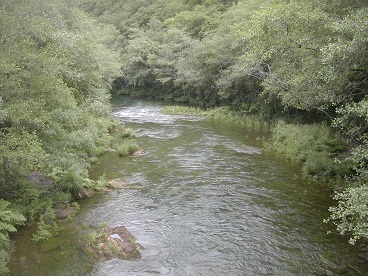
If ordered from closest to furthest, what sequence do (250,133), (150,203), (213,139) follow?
(150,203)
(213,139)
(250,133)

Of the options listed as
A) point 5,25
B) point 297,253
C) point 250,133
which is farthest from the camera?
point 250,133

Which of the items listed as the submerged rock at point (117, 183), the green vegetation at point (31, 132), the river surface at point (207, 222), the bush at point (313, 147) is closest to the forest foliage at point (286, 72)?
the bush at point (313, 147)

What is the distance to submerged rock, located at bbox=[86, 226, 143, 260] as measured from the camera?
1020 cm

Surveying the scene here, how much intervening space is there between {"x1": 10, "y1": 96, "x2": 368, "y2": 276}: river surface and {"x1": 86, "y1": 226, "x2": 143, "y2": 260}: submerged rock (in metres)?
0.28

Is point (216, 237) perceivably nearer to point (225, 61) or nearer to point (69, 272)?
point (69, 272)

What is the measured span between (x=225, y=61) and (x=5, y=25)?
93.3ft

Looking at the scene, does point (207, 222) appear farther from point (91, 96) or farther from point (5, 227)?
point (91, 96)

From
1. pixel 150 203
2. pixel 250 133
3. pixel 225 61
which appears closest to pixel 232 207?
pixel 150 203

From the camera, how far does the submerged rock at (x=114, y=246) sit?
1020 centimetres

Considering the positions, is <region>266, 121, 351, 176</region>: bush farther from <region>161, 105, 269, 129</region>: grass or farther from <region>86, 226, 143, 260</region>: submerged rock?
<region>86, 226, 143, 260</region>: submerged rock

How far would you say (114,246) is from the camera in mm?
10438

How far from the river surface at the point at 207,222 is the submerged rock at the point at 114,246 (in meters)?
0.28

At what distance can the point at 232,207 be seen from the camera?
1348 centimetres

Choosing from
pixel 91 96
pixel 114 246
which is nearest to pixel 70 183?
pixel 114 246
